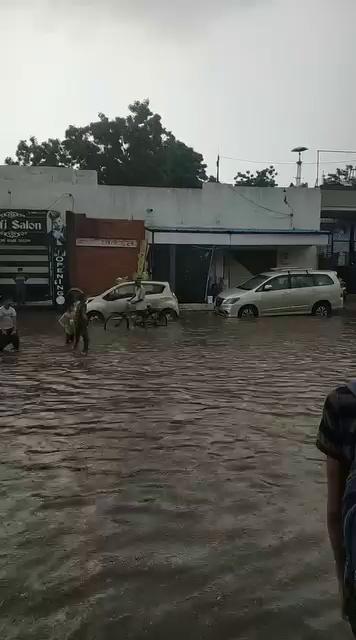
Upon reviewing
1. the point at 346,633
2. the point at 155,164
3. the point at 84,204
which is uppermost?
the point at 155,164

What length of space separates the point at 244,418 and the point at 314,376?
315cm

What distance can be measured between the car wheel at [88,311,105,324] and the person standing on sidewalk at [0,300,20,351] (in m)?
6.68

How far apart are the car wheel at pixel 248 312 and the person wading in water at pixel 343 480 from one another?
62.1ft

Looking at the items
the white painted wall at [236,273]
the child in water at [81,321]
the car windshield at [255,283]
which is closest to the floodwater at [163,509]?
the child in water at [81,321]

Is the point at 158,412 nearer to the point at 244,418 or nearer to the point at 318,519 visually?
the point at 244,418

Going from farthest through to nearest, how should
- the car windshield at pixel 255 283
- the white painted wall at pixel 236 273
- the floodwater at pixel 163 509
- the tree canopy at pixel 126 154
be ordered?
1. the tree canopy at pixel 126 154
2. the white painted wall at pixel 236 273
3. the car windshield at pixel 255 283
4. the floodwater at pixel 163 509

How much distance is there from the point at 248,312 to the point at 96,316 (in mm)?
5308

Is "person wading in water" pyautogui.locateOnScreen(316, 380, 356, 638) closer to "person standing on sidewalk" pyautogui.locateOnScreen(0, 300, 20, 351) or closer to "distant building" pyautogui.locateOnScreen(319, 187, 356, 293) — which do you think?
"person standing on sidewalk" pyautogui.locateOnScreen(0, 300, 20, 351)

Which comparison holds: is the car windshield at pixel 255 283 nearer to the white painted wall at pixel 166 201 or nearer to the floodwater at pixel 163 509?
the white painted wall at pixel 166 201

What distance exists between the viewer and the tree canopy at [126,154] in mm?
46031

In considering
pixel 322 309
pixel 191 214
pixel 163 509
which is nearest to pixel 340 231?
pixel 191 214

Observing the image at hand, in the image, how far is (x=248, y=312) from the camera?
69.8ft

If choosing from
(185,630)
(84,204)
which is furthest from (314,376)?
(84,204)

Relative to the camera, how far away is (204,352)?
12.9 m
